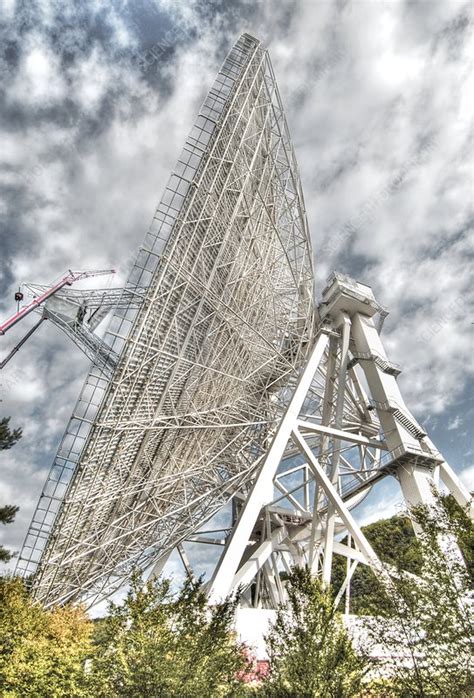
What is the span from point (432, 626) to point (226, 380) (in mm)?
12477

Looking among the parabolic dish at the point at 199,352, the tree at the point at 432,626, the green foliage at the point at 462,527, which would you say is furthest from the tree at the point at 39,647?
the green foliage at the point at 462,527

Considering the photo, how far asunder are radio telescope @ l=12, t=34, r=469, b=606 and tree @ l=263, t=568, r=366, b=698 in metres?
4.63

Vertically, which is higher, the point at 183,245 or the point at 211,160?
the point at 211,160

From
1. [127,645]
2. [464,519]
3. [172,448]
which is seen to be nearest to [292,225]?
[172,448]

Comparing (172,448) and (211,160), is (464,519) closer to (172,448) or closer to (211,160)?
(172,448)

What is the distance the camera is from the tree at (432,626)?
7.55m

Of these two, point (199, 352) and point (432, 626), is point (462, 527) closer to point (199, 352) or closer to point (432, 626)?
point (432, 626)

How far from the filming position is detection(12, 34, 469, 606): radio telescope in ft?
49.7

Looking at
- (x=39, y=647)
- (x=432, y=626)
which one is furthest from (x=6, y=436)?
(x=432, y=626)

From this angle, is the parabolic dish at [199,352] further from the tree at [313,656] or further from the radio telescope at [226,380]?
the tree at [313,656]

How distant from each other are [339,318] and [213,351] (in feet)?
24.1

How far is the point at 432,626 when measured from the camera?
7965mm

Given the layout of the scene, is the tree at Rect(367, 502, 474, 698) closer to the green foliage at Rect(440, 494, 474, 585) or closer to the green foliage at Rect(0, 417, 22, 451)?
the green foliage at Rect(440, 494, 474, 585)

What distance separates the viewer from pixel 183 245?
608 inches
